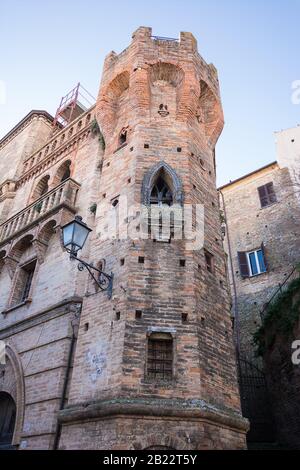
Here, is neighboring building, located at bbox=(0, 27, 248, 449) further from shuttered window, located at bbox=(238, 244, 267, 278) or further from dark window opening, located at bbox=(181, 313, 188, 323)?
shuttered window, located at bbox=(238, 244, 267, 278)

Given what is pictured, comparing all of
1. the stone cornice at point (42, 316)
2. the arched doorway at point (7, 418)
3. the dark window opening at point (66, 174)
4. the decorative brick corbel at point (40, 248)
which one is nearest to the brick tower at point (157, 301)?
the stone cornice at point (42, 316)

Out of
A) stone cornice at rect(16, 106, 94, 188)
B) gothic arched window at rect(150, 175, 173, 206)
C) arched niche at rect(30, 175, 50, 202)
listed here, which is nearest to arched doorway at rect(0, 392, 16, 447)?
gothic arched window at rect(150, 175, 173, 206)

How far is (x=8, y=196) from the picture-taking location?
16.5 m

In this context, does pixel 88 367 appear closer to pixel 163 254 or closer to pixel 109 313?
pixel 109 313

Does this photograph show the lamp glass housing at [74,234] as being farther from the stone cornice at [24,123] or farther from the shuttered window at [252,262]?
the stone cornice at [24,123]

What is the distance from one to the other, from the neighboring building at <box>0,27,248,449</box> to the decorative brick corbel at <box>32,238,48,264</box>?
30mm

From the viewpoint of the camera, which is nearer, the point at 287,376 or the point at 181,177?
the point at 181,177

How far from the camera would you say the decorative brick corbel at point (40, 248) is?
11.6m

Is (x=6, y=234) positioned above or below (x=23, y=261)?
above

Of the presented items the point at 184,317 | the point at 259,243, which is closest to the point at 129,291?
the point at 184,317

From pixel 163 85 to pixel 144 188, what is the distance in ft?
15.3

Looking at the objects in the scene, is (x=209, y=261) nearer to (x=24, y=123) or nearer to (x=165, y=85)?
(x=165, y=85)

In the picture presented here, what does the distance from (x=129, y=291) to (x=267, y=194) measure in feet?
41.7

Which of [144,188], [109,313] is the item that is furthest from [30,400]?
[144,188]
